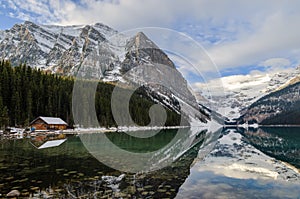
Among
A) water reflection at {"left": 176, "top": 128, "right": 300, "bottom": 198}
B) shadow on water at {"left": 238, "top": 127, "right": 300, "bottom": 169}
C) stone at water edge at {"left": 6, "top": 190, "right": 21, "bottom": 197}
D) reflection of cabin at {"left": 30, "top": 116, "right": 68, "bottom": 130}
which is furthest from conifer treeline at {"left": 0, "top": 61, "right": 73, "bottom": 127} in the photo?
shadow on water at {"left": 238, "top": 127, "right": 300, "bottom": 169}

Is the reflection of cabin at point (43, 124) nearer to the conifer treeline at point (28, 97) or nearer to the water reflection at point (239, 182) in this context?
the conifer treeline at point (28, 97)

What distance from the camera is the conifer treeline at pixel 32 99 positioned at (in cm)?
6300

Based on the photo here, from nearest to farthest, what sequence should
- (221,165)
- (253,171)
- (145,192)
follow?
1. (145,192)
2. (253,171)
3. (221,165)

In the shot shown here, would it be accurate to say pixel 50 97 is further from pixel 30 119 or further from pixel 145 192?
pixel 145 192

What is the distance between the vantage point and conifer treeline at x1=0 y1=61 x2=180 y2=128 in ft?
207

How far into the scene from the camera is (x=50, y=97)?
74875 mm

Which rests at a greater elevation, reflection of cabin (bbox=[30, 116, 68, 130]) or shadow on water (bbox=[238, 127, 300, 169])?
reflection of cabin (bbox=[30, 116, 68, 130])

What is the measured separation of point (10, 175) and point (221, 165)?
1809cm

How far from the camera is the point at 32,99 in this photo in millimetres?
70375

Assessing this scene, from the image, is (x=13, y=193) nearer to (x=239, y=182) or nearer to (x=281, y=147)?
(x=239, y=182)

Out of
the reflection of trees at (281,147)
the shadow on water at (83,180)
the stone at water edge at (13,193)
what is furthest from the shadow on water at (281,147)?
the stone at water edge at (13,193)

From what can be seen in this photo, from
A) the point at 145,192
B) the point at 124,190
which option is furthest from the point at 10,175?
the point at 145,192

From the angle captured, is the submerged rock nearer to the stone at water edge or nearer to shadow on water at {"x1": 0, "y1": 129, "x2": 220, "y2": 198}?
the stone at water edge

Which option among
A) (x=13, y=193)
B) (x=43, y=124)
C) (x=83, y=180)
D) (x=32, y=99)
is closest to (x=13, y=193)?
(x=13, y=193)
